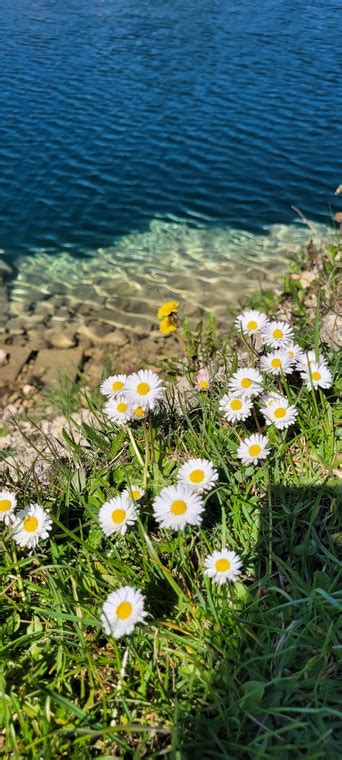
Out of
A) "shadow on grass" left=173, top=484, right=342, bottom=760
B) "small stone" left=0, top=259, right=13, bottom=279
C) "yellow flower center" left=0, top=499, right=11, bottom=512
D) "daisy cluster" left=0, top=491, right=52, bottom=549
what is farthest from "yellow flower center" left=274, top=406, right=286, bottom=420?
"small stone" left=0, top=259, right=13, bottom=279

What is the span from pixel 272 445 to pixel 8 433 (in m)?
2.57

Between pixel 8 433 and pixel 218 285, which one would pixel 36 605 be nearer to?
pixel 8 433

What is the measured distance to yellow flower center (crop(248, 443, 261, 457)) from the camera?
96.3 inches

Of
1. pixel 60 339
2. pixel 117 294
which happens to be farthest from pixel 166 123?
pixel 60 339

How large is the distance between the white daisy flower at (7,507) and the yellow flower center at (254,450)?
0.88 meters

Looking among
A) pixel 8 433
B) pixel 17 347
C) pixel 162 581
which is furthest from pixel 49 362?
pixel 162 581

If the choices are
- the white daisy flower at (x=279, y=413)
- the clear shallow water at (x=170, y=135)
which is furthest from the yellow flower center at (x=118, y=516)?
the clear shallow water at (x=170, y=135)

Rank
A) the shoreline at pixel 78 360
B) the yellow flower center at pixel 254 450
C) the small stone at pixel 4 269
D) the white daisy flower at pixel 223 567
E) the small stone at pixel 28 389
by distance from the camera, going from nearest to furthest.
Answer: the white daisy flower at pixel 223 567 → the yellow flower center at pixel 254 450 → the shoreline at pixel 78 360 → the small stone at pixel 28 389 → the small stone at pixel 4 269

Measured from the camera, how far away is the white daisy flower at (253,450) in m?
2.44

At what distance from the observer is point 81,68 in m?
12.2

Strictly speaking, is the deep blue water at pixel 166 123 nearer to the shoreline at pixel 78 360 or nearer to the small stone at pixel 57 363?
the shoreline at pixel 78 360

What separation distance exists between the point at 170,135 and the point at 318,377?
7620 millimetres

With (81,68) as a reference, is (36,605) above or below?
below

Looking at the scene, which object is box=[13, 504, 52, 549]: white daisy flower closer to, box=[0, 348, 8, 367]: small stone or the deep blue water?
box=[0, 348, 8, 367]: small stone
